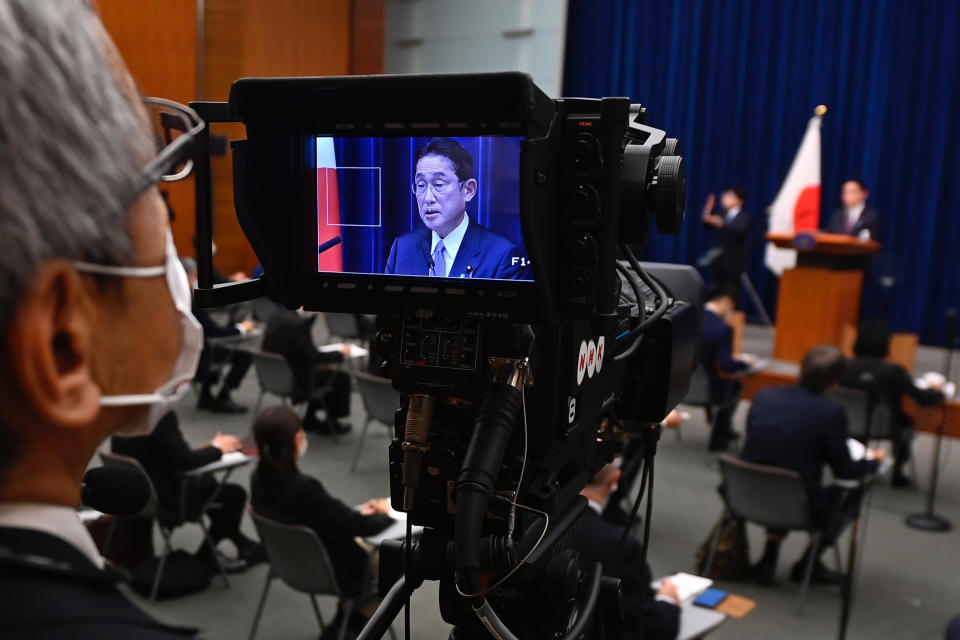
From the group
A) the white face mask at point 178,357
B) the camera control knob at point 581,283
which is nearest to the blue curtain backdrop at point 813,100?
the camera control knob at point 581,283

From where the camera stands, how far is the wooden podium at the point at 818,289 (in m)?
7.24

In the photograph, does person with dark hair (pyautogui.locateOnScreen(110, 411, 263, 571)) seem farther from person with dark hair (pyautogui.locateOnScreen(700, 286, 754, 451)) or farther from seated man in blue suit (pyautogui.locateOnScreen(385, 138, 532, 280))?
person with dark hair (pyautogui.locateOnScreen(700, 286, 754, 451))

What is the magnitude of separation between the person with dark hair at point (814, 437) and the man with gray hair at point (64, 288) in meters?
3.77

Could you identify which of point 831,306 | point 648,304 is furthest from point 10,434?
point 831,306

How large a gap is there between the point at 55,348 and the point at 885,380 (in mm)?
5233

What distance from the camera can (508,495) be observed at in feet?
3.61

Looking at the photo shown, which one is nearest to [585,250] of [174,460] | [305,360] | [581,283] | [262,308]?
[581,283]

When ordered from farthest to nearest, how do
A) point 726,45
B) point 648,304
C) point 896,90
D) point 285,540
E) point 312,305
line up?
point 726,45 < point 896,90 < point 285,540 < point 648,304 < point 312,305

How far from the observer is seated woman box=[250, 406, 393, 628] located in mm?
3303

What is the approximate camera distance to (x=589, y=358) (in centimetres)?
117

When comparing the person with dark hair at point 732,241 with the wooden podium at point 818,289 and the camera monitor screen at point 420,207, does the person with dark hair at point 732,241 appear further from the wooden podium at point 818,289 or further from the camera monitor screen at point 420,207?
the camera monitor screen at point 420,207

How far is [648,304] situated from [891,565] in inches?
146

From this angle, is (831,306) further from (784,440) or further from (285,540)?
(285,540)

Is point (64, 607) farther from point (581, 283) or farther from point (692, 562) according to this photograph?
point (692, 562)
